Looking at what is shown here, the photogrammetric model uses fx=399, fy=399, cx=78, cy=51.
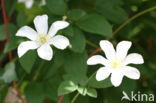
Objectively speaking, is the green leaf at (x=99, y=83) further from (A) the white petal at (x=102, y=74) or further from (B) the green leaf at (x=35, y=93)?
(B) the green leaf at (x=35, y=93)

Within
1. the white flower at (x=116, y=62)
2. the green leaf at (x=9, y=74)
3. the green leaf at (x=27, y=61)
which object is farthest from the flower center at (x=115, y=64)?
the green leaf at (x=9, y=74)

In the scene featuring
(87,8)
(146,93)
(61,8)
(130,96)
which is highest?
(61,8)

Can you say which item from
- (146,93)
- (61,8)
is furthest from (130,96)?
(61,8)

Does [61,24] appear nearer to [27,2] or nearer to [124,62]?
[124,62]

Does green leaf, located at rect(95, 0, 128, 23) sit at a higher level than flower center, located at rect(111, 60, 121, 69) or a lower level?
lower

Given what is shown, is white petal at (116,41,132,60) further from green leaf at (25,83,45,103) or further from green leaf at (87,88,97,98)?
green leaf at (25,83,45,103)

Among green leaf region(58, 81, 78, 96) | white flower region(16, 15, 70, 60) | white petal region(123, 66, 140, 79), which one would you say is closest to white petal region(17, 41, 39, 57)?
white flower region(16, 15, 70, 60)

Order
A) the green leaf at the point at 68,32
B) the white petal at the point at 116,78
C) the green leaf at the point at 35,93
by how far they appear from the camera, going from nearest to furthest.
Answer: the white petal at the point at 116,78 → the green leaf at the point at 68,32 → the green leaf at the point at 35,93
